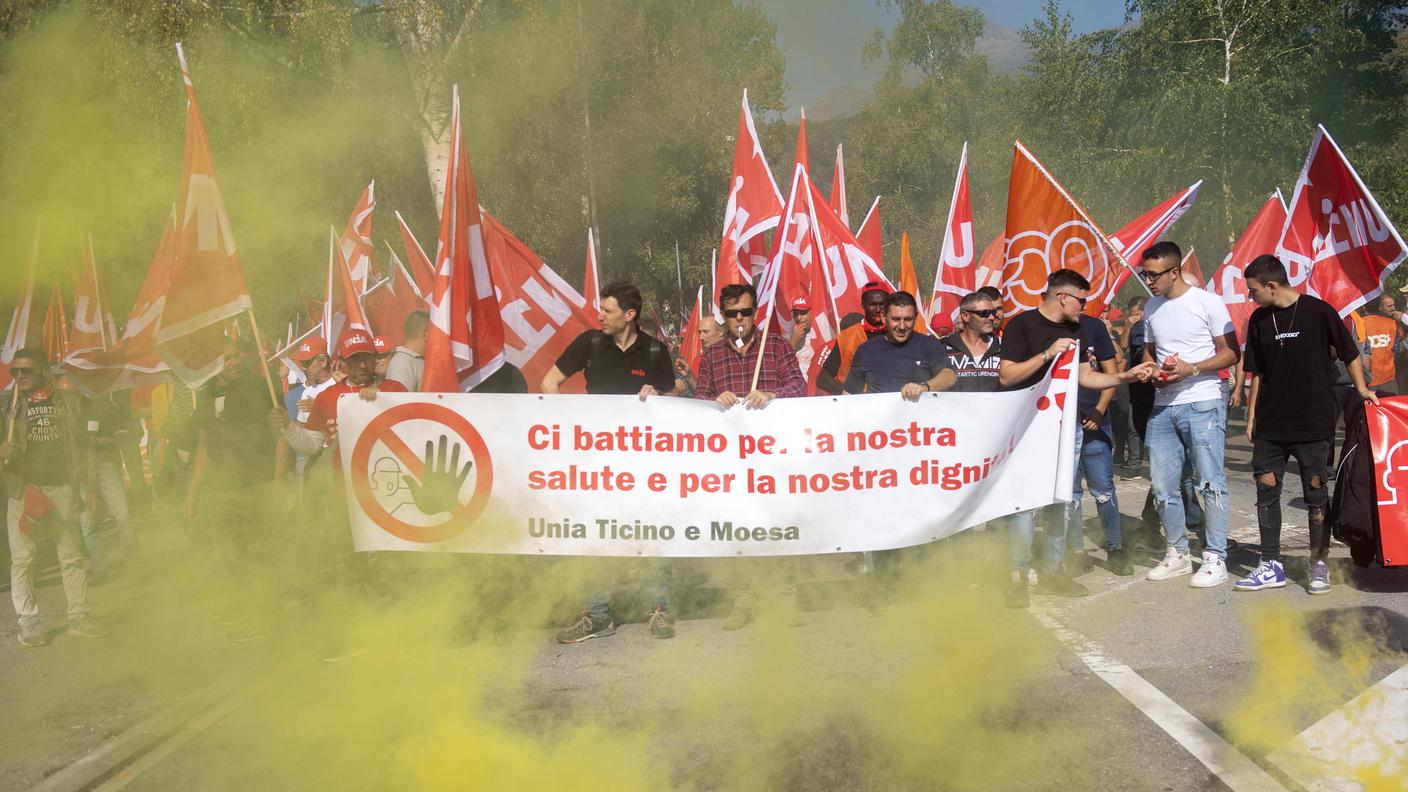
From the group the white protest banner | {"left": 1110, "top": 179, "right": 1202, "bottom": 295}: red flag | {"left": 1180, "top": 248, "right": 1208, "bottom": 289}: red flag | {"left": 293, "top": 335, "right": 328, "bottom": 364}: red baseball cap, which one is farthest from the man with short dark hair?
{"left": 1110, "top": 179, "right": 1202, "bottom": 295}: red flag

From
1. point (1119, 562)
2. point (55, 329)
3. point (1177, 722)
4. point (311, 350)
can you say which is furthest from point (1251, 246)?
point (55, 329)

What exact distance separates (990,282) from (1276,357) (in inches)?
315

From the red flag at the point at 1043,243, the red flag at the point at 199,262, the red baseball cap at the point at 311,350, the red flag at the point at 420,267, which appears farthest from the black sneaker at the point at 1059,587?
the red baseball cap at the point at 311,350

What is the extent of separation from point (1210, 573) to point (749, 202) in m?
4.43

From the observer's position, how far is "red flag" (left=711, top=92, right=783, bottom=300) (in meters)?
8.95

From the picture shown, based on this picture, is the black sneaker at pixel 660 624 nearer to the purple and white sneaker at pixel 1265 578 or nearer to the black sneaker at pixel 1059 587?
the black sneaker at pixel 1059 587

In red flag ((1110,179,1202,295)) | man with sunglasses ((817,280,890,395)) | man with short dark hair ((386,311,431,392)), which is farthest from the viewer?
red flag ((1110,179,1202,295))

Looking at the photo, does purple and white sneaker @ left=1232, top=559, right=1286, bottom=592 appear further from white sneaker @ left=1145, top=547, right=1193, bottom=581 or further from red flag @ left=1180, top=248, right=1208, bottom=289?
red flag @ left=1180, top=248, right=1208, bottom=289

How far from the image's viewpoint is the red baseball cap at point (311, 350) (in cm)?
1091

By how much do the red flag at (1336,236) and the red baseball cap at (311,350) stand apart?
26.5 feet

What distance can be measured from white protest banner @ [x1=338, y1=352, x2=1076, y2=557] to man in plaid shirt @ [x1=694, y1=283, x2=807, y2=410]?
541 millimetres

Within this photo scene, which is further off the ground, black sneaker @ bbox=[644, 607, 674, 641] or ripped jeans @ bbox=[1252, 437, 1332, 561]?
ripped jeans @ bbox=[1252, 437, 1332, 561]

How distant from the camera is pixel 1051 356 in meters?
6.18

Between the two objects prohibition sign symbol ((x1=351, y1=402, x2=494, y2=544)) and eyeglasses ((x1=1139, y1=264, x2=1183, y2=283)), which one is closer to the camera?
prohibition sign symbol ((x1=351, y1=402, x2=494, y2=544))
